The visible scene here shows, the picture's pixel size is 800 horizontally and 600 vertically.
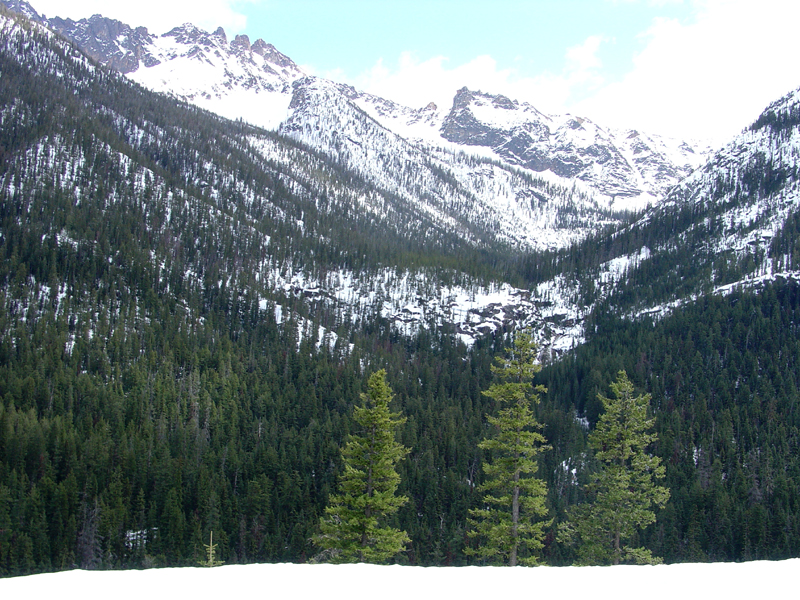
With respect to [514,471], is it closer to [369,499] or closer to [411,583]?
[369,499]

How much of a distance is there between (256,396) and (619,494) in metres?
103

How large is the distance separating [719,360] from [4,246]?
192812mm

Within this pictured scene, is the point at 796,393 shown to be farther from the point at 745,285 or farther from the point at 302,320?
the point at 302,320

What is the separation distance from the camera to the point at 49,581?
10234 millimetres

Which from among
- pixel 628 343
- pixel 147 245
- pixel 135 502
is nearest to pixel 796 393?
pixel 628 343

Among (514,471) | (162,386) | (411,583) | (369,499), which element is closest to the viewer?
(411,583)

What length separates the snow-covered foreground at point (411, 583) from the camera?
10.1 metres

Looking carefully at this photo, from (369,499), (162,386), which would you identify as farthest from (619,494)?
(162,386)

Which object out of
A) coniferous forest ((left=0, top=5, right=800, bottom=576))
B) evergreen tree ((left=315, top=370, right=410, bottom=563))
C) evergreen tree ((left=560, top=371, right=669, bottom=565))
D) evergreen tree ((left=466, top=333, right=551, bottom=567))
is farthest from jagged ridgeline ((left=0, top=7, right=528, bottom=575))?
evergreen tree ((left=466, top=333, right=551, bottom=567))

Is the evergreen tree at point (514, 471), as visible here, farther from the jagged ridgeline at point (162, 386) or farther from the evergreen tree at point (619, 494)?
the jagged ridgeline at point (162, 386)

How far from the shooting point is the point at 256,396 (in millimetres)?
118625

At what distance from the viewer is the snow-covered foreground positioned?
1013cm

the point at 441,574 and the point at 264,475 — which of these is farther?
the point at 264,475

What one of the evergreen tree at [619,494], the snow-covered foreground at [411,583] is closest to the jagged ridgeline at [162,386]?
the evergreen tree at [619,494]
